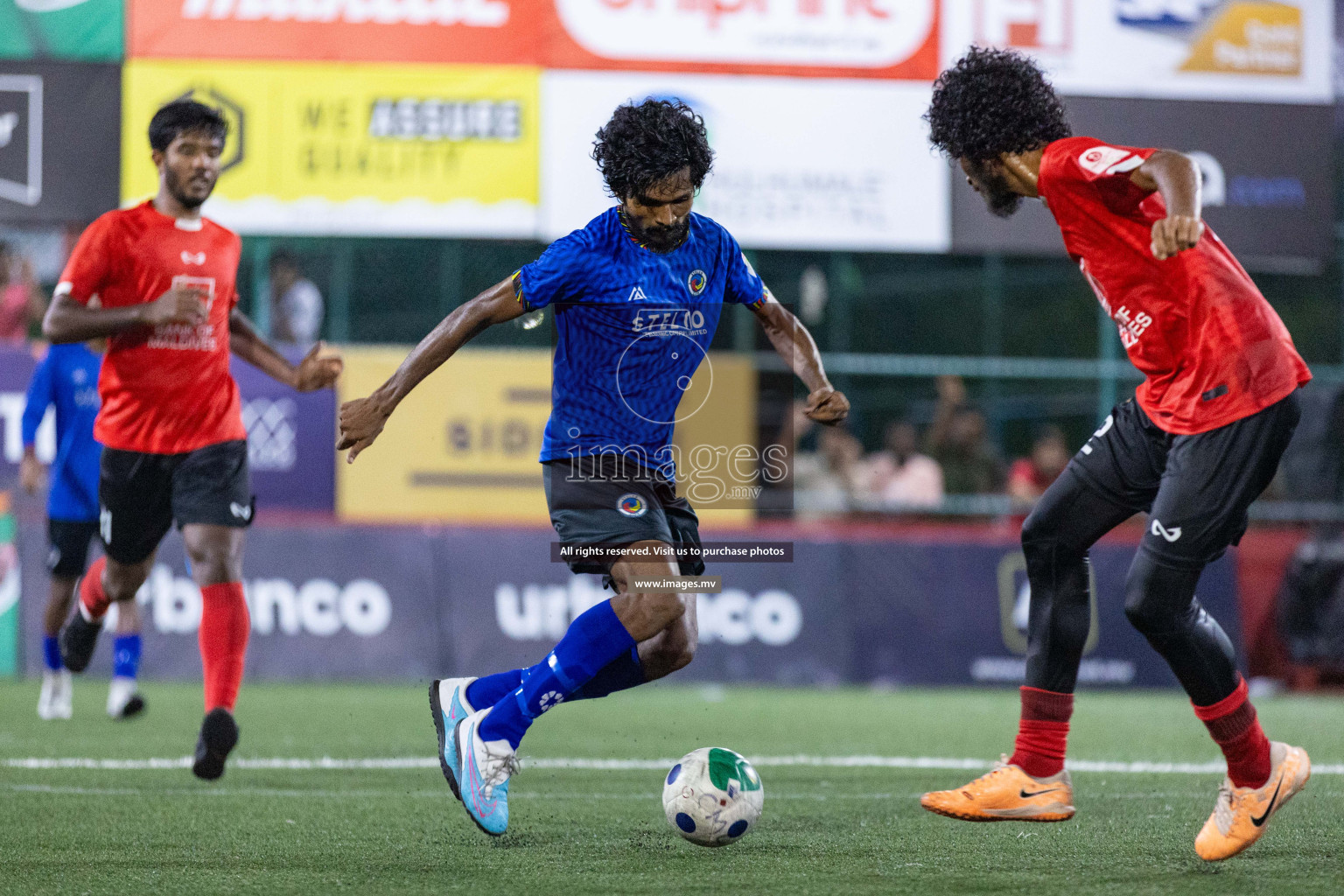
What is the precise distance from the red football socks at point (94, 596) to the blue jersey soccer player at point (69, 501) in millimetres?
982

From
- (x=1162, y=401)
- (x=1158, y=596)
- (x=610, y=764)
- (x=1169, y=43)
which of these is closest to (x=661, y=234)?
(x=1162, y=401)

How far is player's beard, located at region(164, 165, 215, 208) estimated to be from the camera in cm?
Answer: 590

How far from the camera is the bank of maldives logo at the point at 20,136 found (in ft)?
38.2

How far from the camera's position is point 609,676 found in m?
4.87

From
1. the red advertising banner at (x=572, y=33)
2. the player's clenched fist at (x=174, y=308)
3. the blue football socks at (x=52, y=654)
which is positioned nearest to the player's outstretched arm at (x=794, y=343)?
the player's clenched fist at (x=174, y=308)

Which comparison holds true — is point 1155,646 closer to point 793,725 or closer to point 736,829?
point 736,829

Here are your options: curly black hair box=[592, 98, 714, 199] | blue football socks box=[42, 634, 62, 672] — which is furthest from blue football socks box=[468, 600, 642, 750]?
blue football socks box=[42, 634, 62, 672]

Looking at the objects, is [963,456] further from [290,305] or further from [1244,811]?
[1244,811]

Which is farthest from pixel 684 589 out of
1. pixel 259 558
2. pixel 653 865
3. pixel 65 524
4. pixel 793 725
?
pixel 259 558

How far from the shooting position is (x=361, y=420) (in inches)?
173

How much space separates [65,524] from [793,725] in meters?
4.01

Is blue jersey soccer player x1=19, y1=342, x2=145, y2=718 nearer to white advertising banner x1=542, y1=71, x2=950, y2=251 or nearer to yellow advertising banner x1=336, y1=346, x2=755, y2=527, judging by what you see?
yellow advertising banner x1=336, y1=346, x2=755, y2=527

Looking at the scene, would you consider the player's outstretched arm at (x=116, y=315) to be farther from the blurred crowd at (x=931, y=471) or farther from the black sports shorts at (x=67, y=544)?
the blurred crowd at (x=931, y=471)

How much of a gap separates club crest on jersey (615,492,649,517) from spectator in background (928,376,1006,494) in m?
8.57
